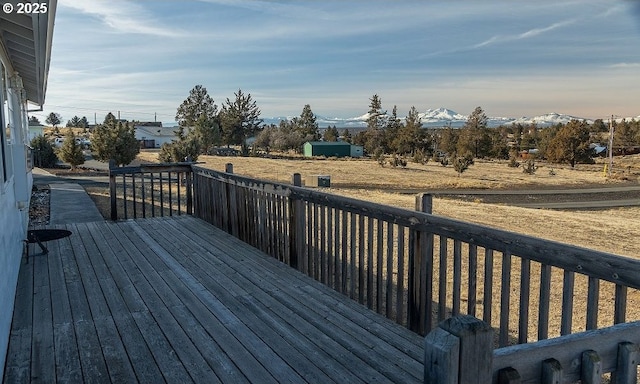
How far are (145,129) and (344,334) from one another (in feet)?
245

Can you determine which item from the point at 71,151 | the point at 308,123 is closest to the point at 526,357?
the point at 71,151

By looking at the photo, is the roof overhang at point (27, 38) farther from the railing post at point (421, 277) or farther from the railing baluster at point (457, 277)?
the railing baluster at point (457, 277)

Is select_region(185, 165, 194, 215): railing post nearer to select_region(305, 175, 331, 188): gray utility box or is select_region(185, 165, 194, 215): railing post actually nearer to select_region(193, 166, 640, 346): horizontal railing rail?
select_region(193, 166, 640, 346): horizontal railing rail

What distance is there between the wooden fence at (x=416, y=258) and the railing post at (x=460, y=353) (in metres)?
1.13

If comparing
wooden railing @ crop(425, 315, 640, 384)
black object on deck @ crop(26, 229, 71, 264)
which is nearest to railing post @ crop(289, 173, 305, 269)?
black object on deck @ crop(26, 229, 71, 264)

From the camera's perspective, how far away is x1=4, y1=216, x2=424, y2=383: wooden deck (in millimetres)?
2477

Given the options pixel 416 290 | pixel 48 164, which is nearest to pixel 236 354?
pixel 416 290

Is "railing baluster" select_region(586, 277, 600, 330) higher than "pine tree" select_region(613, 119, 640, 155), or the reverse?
"pine tree" select_region(613, 119, 640, 155)

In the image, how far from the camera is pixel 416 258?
2941mm

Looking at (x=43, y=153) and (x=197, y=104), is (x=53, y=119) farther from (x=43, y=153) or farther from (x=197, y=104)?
(x=43, y=153)

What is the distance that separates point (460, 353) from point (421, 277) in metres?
2.05

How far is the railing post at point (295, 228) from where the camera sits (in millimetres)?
4250

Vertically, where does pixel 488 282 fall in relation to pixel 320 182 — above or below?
above

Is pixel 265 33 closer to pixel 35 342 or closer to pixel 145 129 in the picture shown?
pixel 35 342
